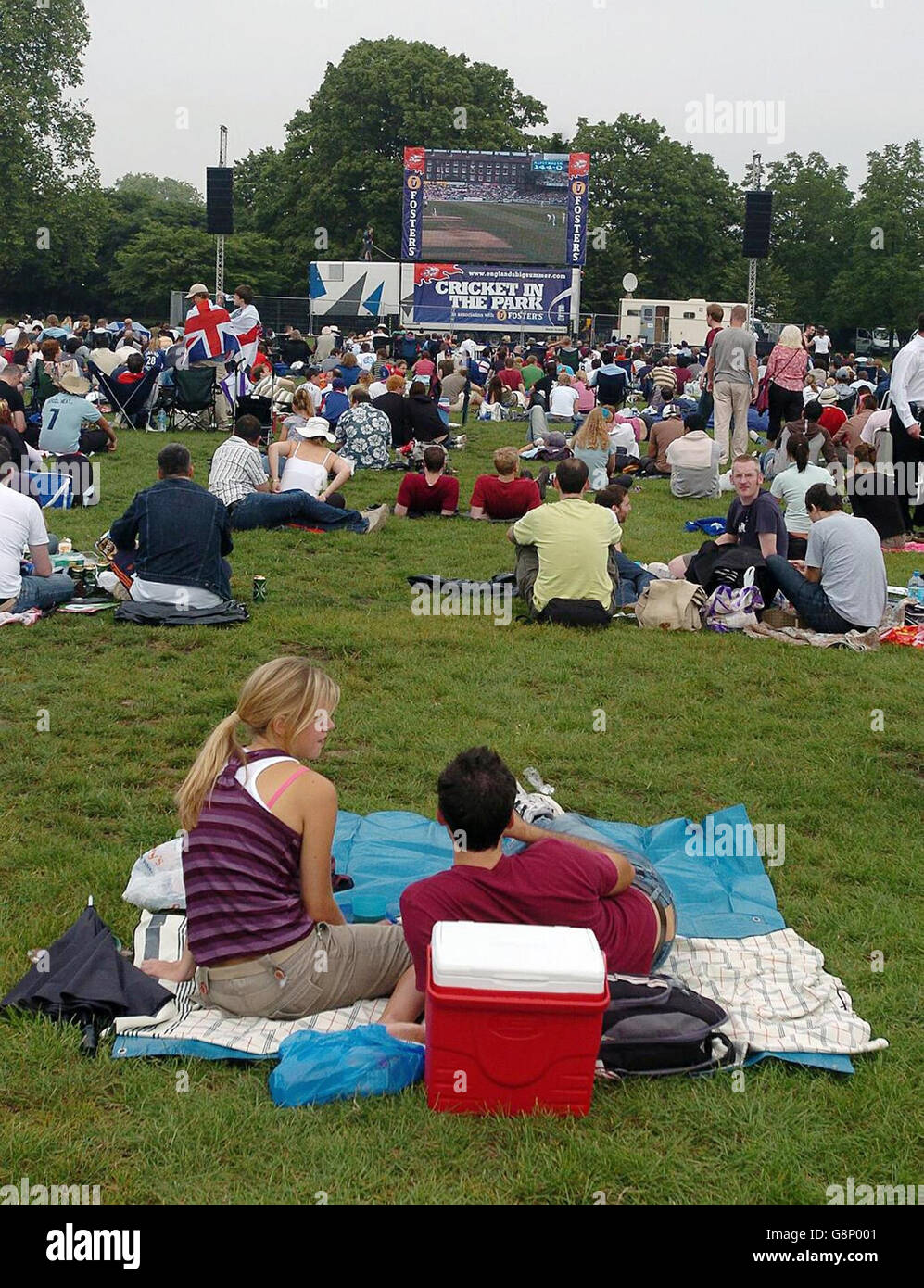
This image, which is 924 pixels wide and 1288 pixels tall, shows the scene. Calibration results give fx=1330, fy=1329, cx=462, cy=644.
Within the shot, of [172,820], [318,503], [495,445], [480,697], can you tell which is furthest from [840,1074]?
[495,445]

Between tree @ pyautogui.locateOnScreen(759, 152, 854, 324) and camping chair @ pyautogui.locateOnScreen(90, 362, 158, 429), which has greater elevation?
tree @ pyautogui.locateOnScreen(759, 152, 854, 324)

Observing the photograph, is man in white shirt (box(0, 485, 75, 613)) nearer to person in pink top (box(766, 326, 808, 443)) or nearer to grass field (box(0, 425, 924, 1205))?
grass field (box(0, 425, 924, 1205))

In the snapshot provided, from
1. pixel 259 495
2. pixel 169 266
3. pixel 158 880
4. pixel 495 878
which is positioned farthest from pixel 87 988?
pixel 169 266

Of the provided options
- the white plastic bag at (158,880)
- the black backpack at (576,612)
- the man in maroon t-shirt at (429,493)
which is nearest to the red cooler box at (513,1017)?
the white plastic bag at (158,880)

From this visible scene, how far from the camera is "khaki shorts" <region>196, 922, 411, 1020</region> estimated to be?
400 cm

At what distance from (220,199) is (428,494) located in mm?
13693

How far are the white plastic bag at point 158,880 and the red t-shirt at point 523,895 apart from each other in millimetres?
1169

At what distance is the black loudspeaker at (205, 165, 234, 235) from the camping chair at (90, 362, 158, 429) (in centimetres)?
652

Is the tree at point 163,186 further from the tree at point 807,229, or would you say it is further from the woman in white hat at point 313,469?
the woman in white hat at point 313,469

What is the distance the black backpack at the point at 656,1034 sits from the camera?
3.75 m

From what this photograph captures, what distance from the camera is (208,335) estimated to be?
698 inches

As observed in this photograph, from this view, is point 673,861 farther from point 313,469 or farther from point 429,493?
point 429,493

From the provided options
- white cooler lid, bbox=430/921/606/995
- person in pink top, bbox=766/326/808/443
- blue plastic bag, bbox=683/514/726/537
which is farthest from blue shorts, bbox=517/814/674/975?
person in pink top, bbox=766/326/808/443
